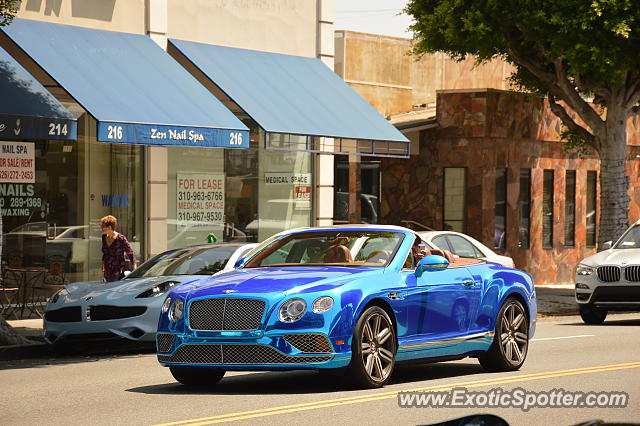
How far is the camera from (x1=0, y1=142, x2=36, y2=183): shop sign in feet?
64.7

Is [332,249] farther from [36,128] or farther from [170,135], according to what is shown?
[170,135]

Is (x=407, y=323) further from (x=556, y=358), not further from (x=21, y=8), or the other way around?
(x=21, y=8)

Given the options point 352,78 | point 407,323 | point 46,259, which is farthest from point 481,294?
point 352,78

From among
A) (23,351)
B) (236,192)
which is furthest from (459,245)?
(23,351)

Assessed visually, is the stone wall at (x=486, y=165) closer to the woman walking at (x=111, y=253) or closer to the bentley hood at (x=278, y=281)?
the woman walking at (x=111, y=253)

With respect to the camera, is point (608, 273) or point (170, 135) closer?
point (170, 135)

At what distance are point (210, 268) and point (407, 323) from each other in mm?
5654

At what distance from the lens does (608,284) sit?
799 inches

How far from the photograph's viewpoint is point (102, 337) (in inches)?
589

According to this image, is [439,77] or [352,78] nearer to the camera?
[352,78]

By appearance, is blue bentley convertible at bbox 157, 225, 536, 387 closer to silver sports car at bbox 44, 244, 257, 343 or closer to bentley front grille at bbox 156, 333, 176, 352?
bentley front grille at bbox 156, 333, 176, 352

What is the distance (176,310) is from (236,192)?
13.4m

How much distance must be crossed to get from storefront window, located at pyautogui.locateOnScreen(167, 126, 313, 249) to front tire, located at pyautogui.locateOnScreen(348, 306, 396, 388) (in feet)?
40.7

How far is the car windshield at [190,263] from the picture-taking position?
53.6 feet
